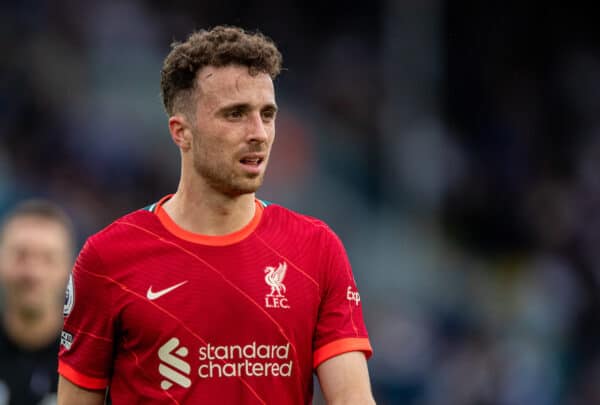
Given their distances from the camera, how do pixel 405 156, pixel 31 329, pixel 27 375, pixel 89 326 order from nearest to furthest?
1. pixel 89 326
2. pixel 27 375
3. pixel 31 329
4. pixel 405 156

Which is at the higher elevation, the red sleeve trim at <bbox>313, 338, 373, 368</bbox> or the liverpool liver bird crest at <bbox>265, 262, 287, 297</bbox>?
the liverpool liver bird crest at <bbox>265, 262, 287, 297</bbox>

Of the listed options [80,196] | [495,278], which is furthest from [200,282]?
[495,278]

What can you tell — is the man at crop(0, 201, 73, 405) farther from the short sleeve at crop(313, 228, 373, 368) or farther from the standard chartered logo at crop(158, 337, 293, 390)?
the short sleeve at crop(313, 228, 373, 368)

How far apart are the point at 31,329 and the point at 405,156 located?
18.9 ft

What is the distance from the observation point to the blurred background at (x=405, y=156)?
31.7ft

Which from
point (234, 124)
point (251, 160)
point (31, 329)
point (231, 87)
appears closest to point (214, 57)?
point (231, 87)

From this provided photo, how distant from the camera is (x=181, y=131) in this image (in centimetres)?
382

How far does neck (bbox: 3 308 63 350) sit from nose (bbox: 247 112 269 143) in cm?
262

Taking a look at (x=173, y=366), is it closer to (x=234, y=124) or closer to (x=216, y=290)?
(x=216, y=290)

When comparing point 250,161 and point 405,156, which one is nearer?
point 250,161

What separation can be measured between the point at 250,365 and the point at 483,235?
7564mm

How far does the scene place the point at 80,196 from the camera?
9.62 m

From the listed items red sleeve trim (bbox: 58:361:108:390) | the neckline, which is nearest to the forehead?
the neckline

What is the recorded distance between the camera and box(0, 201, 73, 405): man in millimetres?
5566
